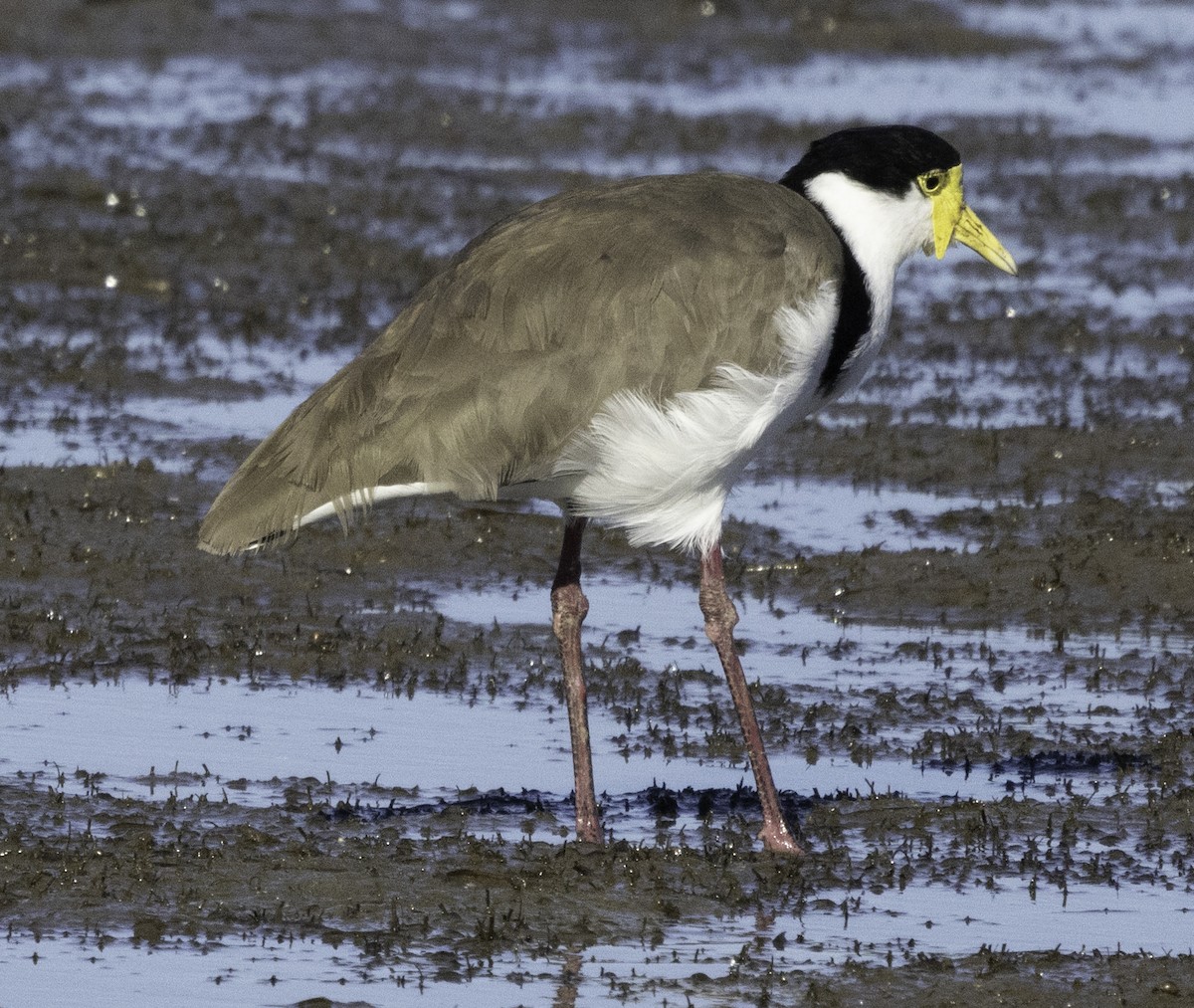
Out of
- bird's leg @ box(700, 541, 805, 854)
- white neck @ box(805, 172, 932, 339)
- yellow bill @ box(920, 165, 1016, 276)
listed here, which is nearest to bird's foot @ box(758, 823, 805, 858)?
bird's leg @ box(700, 541, 805, 854)

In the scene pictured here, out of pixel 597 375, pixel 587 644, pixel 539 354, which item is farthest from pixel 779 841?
pixel 587 644

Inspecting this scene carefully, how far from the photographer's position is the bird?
6.73 metres

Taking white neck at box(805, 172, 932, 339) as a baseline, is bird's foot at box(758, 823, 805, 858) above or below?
below

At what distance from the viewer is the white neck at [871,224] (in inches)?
282

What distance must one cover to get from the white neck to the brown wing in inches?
10.9

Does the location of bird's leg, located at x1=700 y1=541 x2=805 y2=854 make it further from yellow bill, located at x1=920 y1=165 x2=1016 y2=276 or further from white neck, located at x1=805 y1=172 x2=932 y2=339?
yellow bill, located at x1=920 y1=165 x2=1016 y2=276

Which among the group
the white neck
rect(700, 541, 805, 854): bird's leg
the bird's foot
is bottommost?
the bird's foot

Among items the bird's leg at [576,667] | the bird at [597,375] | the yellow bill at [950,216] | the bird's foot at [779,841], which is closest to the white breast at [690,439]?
the bird at [597,375]

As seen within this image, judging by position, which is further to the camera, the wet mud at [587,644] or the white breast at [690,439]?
the white breast at [690,439]

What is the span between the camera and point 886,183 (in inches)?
287

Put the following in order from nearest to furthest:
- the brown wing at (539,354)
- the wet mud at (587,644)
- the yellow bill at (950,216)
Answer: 1. the wet mud at (587,644)
2. the brown wing at (539,354)
3. the yellow bill at (950,216)

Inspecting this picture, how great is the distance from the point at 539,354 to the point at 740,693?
1262 millimetres

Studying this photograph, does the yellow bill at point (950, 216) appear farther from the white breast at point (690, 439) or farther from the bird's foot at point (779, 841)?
the bird's foot at point (779, 841)

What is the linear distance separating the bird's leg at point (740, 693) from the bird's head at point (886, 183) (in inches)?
44.8
